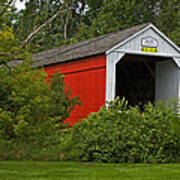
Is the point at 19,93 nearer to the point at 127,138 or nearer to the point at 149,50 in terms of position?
the point at 127,138

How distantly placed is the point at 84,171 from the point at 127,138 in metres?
2.29

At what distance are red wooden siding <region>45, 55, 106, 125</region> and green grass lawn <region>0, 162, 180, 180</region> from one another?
22.1ft

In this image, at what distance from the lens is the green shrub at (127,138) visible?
10.6 m

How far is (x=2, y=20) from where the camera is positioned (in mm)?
9219

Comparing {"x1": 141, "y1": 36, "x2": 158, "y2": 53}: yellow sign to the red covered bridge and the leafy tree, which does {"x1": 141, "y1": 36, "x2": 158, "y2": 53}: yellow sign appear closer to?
the red covered bridge

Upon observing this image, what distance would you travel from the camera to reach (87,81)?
17266 mm

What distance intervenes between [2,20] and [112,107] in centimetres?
387

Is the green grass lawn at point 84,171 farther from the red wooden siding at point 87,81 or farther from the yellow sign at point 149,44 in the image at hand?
the yellow sign at point 149,44

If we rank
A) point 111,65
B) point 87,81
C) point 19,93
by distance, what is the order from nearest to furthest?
point 19,93, point 111,65, point 87,81

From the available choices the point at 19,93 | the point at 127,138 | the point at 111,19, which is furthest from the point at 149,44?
the point at 111,19

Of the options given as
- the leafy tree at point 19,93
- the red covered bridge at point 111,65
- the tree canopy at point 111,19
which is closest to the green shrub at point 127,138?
the leafy tree at point 19,93

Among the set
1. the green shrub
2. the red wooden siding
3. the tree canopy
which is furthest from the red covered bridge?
the tree canopy

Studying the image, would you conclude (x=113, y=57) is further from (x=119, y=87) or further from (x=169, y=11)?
(x=169, y=11)

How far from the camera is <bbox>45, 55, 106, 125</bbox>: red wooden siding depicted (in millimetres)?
16531
